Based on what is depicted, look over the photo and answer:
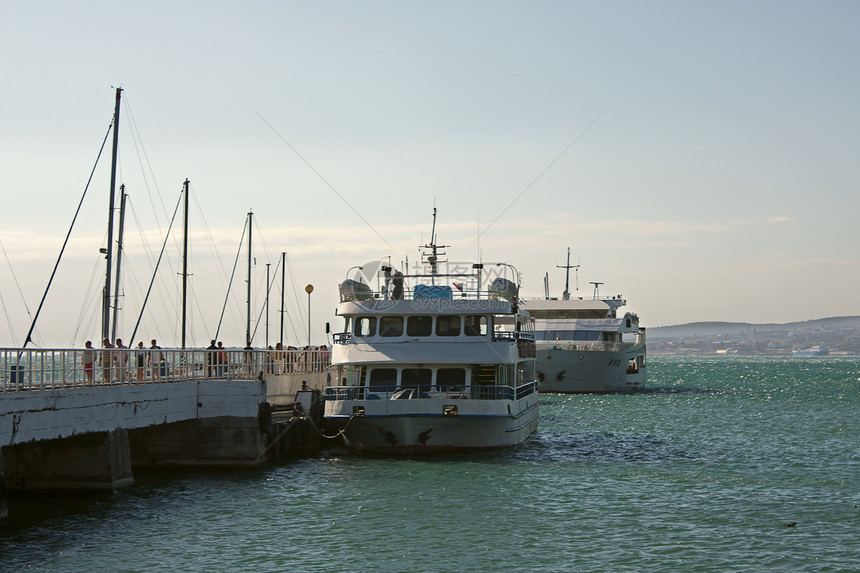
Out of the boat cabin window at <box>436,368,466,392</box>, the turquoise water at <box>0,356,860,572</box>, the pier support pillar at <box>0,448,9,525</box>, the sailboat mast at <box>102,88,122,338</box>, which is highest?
the sailboat mast at <box>102,88,122,338</box>

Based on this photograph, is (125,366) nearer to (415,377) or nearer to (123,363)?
(123,363)

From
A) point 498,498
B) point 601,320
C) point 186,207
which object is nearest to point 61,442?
point 498,498

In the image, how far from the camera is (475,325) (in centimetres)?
3438

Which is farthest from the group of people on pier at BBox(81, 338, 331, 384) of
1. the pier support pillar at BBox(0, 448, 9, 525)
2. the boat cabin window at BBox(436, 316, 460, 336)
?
the boat cabin window at BBox(436, 316, 460, 336)

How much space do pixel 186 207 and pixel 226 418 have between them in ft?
67.9

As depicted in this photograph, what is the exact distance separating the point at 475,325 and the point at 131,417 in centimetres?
1287

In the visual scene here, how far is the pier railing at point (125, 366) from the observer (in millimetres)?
22984

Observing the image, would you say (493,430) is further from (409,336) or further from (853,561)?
(853,561)

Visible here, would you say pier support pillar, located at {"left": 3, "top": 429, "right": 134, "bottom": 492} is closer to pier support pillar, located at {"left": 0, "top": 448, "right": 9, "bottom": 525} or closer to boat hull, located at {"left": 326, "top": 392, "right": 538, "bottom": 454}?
pier support pillar, located at {"left": 0, "top": 448, "right": 9, "bottom": 525}

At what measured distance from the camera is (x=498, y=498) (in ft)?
86.6

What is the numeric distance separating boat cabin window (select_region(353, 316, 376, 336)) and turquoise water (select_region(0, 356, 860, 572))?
4.62 metres

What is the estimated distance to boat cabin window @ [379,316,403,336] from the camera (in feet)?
113

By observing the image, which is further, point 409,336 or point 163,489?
point 409,336

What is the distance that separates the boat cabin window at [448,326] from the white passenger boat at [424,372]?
0.12 feet
